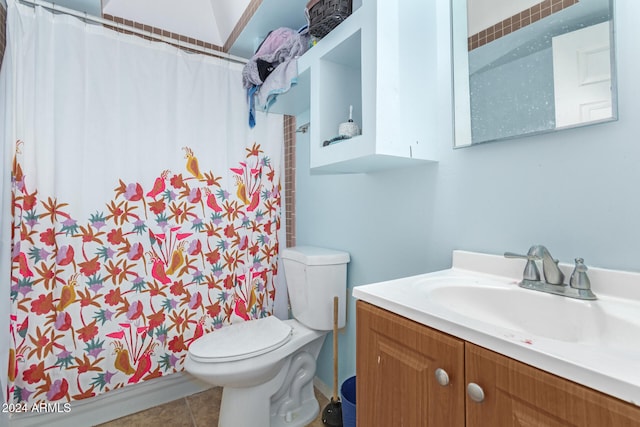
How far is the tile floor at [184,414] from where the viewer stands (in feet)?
5.07

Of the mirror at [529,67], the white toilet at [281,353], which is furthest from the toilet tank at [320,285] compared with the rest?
the mirror at [529,67]

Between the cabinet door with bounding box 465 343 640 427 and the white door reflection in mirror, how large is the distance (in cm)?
66

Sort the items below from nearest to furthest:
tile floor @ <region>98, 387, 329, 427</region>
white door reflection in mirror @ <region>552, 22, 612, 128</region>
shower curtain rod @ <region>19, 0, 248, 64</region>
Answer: white door reflection in mirror @ <region>552, 22, 612, 128</region>, shower curtain rod @ <region>19, 0, 248, 64</region>, tile floor @ <region>98, 387, 329, 427</region>

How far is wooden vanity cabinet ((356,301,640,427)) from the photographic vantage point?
415 millimetres

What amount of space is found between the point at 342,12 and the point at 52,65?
136cm

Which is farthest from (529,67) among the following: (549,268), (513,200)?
(549,268)

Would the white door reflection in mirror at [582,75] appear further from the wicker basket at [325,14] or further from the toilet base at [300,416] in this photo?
the toilet base at [300,416]

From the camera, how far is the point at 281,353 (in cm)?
136

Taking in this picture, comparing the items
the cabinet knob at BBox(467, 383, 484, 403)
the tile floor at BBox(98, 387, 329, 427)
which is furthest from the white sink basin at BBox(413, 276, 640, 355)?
the tile floor at BBox(98, 387, 329, 427)

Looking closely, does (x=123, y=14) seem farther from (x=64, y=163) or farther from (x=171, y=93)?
(x=64, y=163)

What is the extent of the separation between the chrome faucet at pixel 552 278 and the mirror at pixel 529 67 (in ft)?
1.14

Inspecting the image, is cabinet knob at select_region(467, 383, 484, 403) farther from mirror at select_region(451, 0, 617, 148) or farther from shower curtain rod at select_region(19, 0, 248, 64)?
shower curtain rod at select_region(19, 0, 248, 64)

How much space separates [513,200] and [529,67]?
39 centimetres

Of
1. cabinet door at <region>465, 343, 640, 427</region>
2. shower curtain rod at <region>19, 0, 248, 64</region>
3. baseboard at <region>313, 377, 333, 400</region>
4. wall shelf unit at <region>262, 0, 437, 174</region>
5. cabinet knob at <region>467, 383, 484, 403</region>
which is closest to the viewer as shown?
cabinet door at <region>465, 343, 640, 427</region>
